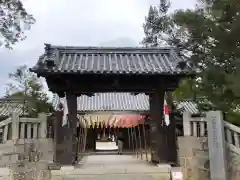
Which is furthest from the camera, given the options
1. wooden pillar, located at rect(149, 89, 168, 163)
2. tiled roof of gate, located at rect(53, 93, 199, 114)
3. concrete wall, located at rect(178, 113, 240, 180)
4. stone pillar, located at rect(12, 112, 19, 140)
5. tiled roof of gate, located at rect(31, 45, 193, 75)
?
tiled roof of gate, located at rect(53, 93, 199, 114)

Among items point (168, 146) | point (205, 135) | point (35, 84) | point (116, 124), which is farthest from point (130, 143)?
point (205, 135)

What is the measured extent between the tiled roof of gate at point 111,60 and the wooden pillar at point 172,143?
176 cm

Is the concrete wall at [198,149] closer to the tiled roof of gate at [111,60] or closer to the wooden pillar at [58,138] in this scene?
the tiled roof of gate at [111,60]

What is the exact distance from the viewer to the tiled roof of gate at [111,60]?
28.3 ft

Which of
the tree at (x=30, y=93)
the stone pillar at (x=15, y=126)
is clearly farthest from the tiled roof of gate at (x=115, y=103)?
the stone pillar at (x=15, y=126)

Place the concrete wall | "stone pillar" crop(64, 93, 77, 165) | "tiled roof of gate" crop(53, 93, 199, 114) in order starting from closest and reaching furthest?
the concrete wall → "stone pillar" crop(64, 93, 77, 165) → "tiled roof of gate" crop(53, 93, 199, 114)

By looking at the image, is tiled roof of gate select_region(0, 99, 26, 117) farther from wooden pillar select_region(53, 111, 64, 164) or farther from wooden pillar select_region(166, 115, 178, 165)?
wooden pillar select_region(166, 115, 178, 165)

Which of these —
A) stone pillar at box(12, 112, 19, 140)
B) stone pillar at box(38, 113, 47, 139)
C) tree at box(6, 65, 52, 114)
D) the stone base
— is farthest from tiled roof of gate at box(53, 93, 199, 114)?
stone pillar at box(12, 112, 19, 140)

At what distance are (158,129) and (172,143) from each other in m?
0.63

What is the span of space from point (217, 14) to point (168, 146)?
4576 millimetres

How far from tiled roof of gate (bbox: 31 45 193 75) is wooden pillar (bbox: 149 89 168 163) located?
0.92 metres

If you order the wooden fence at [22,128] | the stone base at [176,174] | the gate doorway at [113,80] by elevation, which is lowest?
the stone base at [176,174]

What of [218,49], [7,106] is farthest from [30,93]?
[218,49]

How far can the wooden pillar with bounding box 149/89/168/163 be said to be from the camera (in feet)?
30.2
